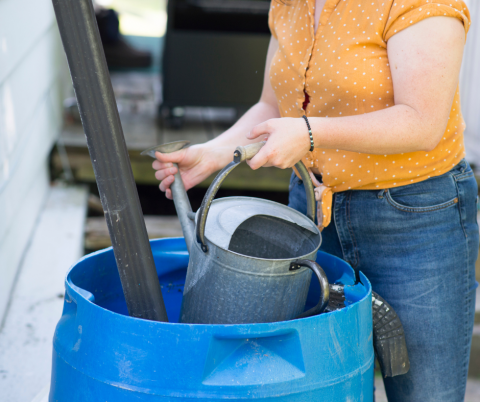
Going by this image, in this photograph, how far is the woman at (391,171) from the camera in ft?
3.35

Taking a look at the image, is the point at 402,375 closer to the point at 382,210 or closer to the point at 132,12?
the point at 382,210

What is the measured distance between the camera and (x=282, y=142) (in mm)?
933

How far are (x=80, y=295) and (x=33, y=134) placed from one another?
194 centimetres

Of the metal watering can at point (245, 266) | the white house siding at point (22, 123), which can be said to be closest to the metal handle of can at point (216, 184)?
the metal watering can at point (245, 266)

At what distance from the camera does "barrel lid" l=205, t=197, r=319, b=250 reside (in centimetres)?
96

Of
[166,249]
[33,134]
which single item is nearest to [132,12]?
[33,134]

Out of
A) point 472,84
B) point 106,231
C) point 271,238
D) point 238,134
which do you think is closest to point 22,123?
point 106,231

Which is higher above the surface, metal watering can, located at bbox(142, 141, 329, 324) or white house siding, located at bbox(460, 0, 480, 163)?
metal watering can, located at bbox(142, 141, 329, 324)

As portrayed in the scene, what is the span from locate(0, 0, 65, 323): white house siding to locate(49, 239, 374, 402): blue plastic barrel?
3.60 ft

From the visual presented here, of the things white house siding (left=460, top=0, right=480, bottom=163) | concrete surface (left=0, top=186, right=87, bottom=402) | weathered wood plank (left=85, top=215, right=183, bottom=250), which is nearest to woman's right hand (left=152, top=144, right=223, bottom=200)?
concrete surface (left=0, top=186, right=87, bottom=402)

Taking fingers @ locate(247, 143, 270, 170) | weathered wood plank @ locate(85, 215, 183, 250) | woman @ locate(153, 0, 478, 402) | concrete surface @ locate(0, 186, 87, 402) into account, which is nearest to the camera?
fingers @ locate(247, 143, 270, 170)

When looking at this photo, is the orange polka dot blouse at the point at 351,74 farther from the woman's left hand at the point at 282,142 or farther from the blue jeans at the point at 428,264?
the woman's left hand at the point at 282,142

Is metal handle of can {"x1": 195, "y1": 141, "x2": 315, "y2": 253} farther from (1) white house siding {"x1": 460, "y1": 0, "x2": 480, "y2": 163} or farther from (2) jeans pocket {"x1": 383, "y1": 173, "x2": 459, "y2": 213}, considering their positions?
(1) white house siding {"x1": 460, "y1": 0, "x2": 480, "y2": 163}

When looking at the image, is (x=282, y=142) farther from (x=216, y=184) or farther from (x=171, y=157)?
(x=171, y=157)
